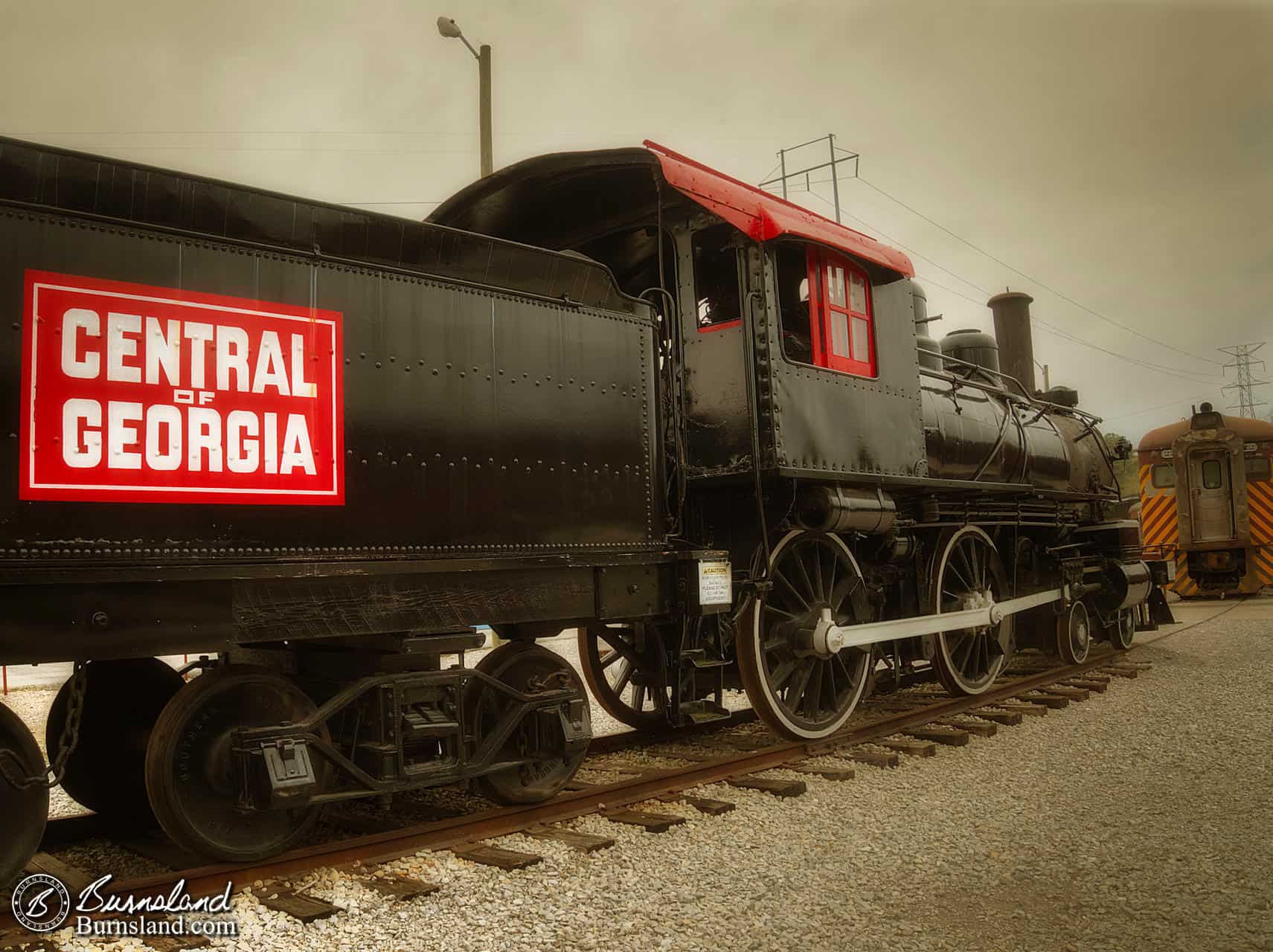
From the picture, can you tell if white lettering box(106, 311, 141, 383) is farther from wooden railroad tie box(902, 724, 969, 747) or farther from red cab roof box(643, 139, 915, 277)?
wooden railroad tie box(902, 724, 969, 747)

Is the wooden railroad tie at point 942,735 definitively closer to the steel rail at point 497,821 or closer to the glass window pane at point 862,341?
the steel rail at point 497,821

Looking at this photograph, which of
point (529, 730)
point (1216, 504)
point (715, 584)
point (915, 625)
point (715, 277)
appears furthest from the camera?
point (1216, 504)

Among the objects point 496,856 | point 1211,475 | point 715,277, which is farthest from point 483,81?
point 1211,475

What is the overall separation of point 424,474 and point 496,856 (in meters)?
1.60

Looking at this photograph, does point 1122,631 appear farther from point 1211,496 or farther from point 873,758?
point 1211,496

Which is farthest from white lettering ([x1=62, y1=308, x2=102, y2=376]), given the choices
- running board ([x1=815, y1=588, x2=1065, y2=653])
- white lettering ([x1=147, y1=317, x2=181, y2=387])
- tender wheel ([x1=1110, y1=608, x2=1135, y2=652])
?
tender wheel ([x1=1110, y1=608, x2=1135, y2=652])

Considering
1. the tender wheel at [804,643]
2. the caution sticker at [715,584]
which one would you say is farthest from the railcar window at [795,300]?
the caution sticker at [715,584]

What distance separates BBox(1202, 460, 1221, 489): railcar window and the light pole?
14223 millimetres

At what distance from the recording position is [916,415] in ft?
22.5

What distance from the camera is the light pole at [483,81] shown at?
1154 centimetres

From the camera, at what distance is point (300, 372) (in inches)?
150

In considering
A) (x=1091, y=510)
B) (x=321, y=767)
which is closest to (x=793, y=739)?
(x=321, y=767)

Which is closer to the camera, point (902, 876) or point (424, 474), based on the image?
point (902, 876)

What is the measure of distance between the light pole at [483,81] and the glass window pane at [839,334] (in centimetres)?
651
